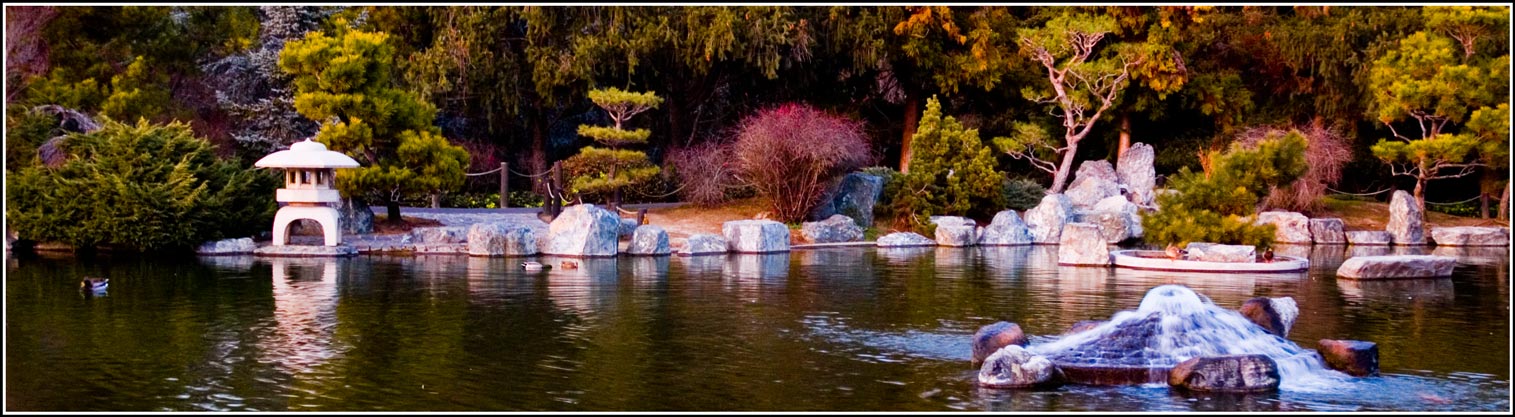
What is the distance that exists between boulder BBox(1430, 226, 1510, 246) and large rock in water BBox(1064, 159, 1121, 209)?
5.69 metres

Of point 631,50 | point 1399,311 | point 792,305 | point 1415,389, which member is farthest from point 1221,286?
point 631,50

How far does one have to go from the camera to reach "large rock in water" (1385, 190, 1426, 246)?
28.7 meters

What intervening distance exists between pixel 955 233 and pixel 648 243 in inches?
229

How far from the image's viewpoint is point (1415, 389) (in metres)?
10.7

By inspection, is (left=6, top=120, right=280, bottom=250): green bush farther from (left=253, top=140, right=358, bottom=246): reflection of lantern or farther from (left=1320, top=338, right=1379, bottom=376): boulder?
(left=1320, top=338, right=1379, bottom=376): boulder

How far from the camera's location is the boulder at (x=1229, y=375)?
34.7 feet

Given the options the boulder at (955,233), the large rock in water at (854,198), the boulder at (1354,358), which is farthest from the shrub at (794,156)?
the boulder at (1354,358)

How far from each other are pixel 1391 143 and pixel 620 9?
15.0m

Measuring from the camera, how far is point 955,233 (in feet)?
88.3

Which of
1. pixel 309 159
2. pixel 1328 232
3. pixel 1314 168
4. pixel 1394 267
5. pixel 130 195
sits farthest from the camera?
pixel 1314 168

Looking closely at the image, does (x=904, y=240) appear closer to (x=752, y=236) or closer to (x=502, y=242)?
(x=752, y=236)

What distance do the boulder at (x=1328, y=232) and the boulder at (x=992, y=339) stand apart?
1833cm

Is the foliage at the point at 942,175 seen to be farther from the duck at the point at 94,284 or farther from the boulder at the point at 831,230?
the duck at the point at 94,284

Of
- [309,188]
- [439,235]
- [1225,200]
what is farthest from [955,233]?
[309,188]
